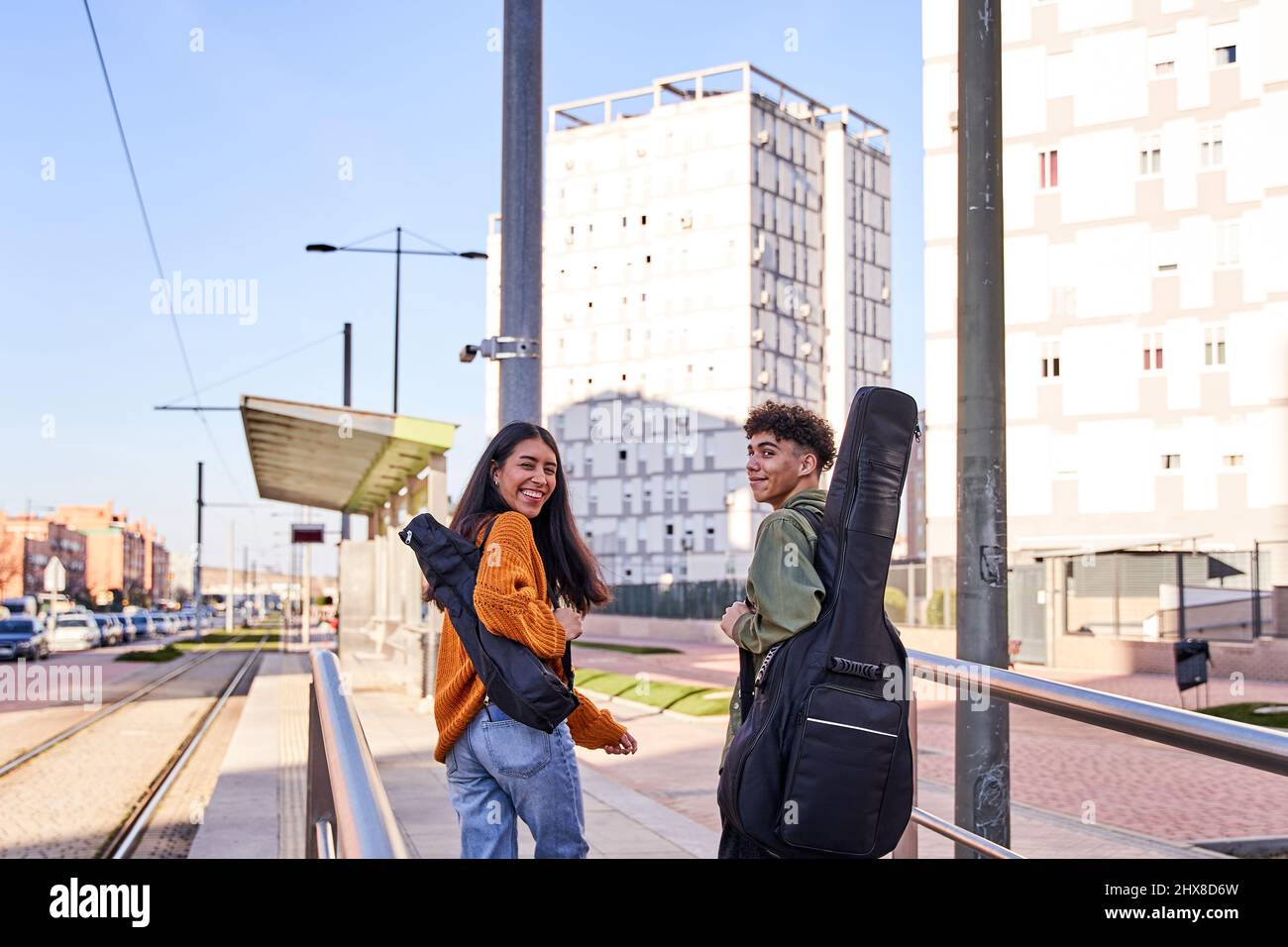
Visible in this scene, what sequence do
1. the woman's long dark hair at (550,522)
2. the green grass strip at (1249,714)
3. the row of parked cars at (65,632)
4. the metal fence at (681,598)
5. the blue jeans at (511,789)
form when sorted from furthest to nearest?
1. the metal fence at (681,598)
2. the row of parked cars at (65,632)
3. the green grass strip at (1249,714)
4. the woman's long dark hair at (550,522)
5. the blue jeans at (511,789)

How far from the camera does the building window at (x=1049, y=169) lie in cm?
4569

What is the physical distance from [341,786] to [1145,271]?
45945mm

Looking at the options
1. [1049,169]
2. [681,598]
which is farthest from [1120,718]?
[681,598]

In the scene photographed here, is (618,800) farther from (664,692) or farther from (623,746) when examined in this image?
(664,692)

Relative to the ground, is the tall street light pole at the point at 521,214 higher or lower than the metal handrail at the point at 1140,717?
higher

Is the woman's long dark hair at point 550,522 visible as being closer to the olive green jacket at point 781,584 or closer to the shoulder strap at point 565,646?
the shoulder strap at point 565,646

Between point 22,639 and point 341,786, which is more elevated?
point 341,786

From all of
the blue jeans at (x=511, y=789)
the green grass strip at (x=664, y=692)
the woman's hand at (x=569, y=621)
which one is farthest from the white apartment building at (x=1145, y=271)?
the blue jeans at (x=511, y=789)

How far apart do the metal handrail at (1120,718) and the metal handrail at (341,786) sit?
1561mm

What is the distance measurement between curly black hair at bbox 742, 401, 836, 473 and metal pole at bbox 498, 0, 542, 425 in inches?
110

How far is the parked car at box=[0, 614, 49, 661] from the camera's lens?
3834cm

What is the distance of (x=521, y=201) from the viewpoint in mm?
6547
